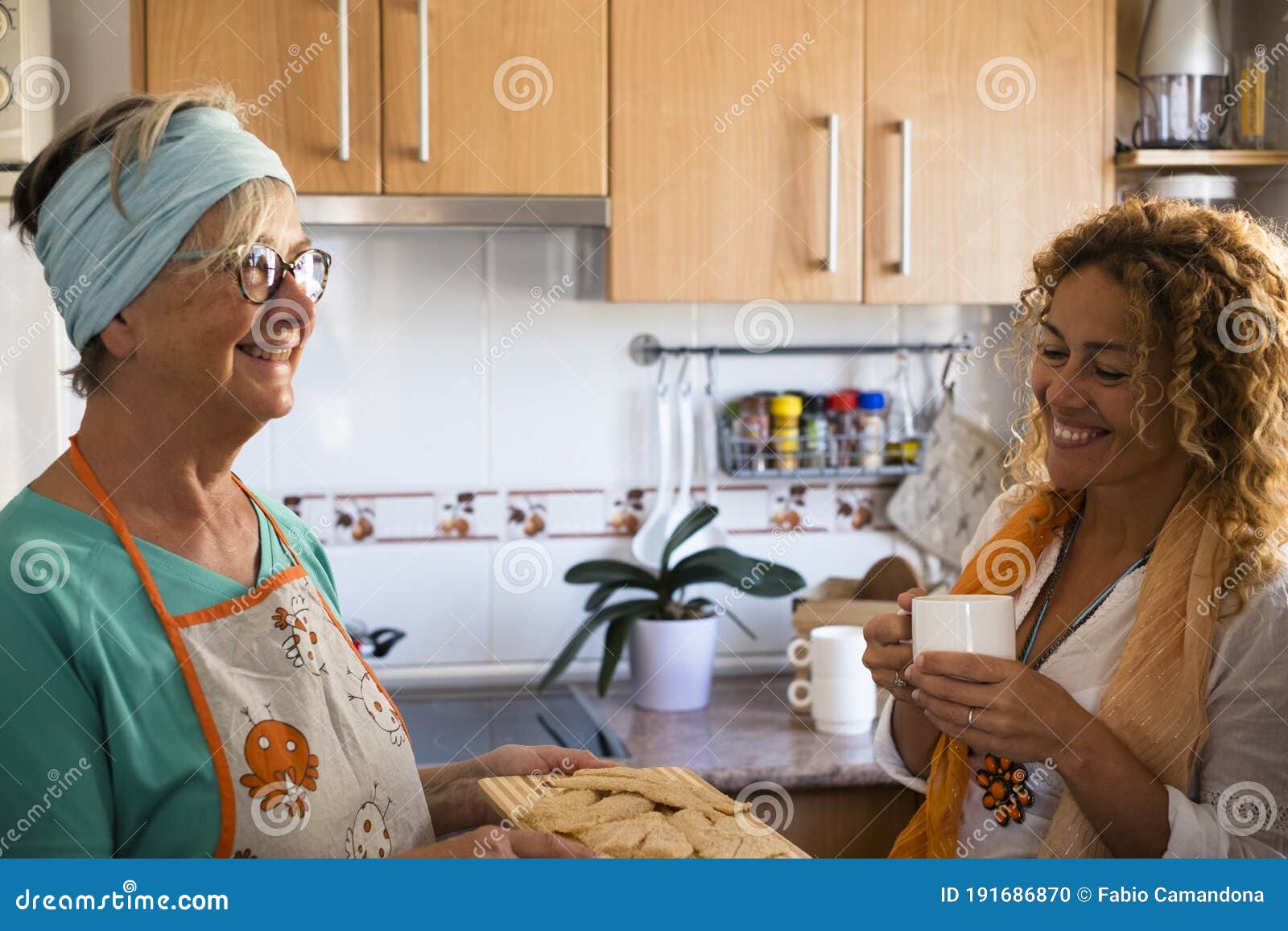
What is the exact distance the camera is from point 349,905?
548mm

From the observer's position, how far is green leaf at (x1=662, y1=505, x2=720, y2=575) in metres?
1.90

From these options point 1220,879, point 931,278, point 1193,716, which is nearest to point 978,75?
point 931,278

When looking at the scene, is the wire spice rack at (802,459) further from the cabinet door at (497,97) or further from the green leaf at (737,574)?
the cabinet door at (497,97)

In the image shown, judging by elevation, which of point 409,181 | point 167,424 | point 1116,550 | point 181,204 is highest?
point 409,181

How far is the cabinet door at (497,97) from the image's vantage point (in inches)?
71.4

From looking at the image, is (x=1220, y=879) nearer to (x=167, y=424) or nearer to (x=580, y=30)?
(x=167, y=424)

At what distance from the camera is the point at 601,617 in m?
1.92

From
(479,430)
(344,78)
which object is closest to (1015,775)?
(479,430)

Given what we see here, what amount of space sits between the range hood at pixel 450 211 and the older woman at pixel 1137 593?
827 millimetres

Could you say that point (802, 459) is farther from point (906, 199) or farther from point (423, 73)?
point (423, 73)

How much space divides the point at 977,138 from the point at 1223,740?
1238mm

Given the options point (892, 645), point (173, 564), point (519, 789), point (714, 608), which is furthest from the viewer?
point (714, 608)

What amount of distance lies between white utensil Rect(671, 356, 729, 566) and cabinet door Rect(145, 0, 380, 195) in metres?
0.71

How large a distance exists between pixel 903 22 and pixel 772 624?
106 cm
